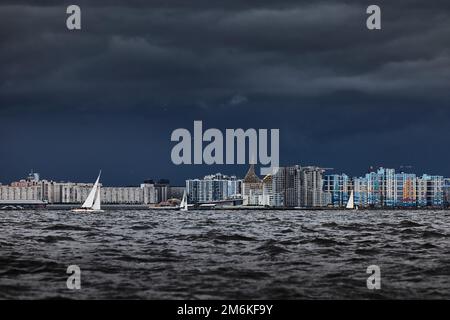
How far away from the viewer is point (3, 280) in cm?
2877

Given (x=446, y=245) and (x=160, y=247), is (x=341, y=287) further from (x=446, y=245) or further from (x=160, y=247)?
(x=446, y=245)

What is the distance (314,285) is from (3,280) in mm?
11827
